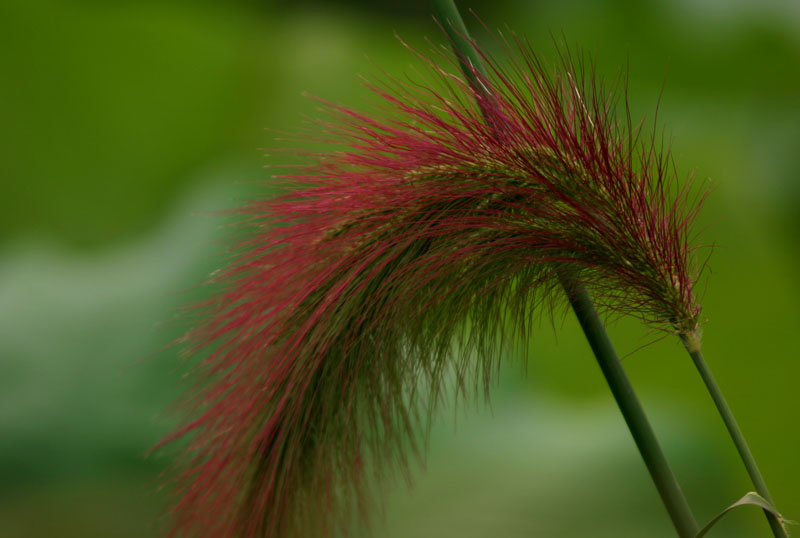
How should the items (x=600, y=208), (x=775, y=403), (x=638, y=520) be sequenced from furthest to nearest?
(x=775, y=403), (x=638, y=520), (x=600, y=208)

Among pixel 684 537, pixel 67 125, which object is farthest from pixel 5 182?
pixel 684 537

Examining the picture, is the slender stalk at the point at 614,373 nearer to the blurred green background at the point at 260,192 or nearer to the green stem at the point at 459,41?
the green stem at the point at 459,41

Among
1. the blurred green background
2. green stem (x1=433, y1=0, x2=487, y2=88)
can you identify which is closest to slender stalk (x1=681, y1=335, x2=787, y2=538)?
green stem (x1=433, y1=0, x2=487, y2=88)

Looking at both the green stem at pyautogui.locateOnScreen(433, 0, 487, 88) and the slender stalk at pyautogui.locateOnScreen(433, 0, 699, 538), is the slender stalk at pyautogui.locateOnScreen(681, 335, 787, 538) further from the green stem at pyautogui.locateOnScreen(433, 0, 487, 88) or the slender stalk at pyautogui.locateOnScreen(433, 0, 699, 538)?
the green stem at pyautogui.locateOnScreen(433, 0, 487, 88)

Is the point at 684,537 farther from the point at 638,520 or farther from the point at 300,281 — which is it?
the point at 638,520

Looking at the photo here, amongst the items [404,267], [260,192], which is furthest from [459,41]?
[260,192]

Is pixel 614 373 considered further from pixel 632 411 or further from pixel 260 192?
pixel 260 192
